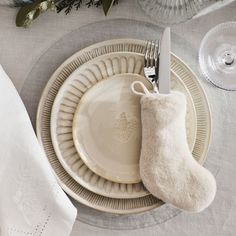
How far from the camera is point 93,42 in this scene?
86 centimetres

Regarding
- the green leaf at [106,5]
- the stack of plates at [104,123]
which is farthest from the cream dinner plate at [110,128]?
the green leaf at [106,5]

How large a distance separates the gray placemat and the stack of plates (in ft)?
0.08

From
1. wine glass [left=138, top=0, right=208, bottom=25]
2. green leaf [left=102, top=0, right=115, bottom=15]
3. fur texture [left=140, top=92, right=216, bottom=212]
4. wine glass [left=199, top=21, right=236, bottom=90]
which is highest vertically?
green leaf [left=102, top=0, right=115, bottom=15]

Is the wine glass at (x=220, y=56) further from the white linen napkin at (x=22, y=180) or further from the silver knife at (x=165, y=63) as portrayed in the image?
the white linen napkin at (x=22, y=180)

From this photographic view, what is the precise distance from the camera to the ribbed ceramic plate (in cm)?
83

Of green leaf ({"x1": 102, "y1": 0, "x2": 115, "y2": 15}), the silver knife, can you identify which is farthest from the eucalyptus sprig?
the silver knife

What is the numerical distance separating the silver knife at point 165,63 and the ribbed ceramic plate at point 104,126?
0.04m

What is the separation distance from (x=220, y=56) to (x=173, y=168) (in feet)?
0.63

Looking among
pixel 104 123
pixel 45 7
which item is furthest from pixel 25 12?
pixel 104 123

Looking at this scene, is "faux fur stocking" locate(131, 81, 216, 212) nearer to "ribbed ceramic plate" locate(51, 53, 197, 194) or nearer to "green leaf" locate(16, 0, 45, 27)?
"ribbed ceramic plate" locate(51, 53, 197, 194)

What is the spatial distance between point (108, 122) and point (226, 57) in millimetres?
208

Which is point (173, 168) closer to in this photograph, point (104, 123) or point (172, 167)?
point (172, 167)

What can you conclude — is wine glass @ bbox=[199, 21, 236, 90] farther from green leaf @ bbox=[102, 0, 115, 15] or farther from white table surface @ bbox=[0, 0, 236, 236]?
green leaf @ bbox=[102, 0, 115, 15]

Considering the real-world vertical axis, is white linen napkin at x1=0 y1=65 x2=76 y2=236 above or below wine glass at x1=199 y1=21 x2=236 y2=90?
below
